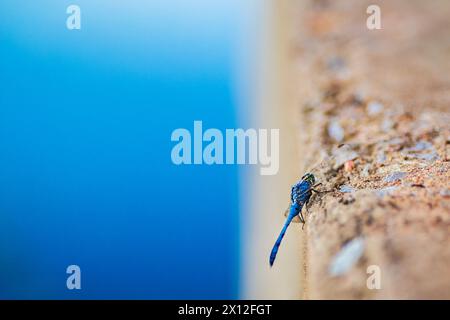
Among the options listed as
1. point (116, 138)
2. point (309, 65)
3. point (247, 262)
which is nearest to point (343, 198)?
point (247, 262)

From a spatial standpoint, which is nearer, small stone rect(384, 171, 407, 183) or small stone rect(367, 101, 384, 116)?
small stone rect(384, 171, 407, 183)

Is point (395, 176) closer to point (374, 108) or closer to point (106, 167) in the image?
point (374, 108)

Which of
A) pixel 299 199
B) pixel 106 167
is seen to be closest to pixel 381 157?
pixel 299 199

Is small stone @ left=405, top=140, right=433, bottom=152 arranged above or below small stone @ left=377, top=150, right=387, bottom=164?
above

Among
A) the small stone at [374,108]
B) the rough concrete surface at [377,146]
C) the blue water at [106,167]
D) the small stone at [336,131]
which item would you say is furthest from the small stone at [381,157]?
the blue water at [106,167]

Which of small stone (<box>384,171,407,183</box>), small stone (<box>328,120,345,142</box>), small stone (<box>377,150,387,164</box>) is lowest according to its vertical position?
small stone (<box>384,171,407,183</box>)

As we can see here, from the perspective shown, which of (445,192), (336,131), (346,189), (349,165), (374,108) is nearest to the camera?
(445,192)

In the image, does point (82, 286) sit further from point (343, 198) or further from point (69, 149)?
point (343, 198)

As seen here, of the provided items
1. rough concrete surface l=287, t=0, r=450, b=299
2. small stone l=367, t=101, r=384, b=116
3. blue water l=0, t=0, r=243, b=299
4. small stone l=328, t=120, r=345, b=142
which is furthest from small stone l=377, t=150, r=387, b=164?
blue water l=0, t=0, r=243, b=299

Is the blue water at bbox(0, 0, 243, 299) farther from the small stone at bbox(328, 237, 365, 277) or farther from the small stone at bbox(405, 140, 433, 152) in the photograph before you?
the small stone at bbox(405, 140, 433, 152)
